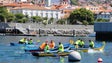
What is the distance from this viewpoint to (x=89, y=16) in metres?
183

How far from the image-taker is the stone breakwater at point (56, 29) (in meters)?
158

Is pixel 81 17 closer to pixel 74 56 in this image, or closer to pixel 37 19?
pixel 37 19

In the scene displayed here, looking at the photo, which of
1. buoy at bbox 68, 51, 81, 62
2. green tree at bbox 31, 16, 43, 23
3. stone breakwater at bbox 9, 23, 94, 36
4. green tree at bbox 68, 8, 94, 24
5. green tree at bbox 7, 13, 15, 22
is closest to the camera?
buoy at bbox 68, 51, 81, 62

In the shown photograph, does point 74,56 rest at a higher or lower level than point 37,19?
higher

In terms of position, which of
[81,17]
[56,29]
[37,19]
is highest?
[81,17]

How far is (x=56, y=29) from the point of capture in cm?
16038

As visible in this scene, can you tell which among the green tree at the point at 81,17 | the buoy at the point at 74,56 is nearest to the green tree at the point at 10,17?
the green tree at the point at 81,17

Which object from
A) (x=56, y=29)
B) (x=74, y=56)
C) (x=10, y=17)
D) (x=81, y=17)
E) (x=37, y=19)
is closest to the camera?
(x=74, y=56)

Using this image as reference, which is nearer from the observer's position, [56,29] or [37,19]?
[56,29]

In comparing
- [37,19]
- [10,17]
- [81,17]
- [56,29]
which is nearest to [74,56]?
[56,29]

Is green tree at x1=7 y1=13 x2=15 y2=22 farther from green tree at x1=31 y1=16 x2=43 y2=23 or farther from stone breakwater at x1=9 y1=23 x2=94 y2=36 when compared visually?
stone breakwater at x1=9 y1=23 x2=94 y2=36

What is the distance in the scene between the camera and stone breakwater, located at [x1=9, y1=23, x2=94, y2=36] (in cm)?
15750

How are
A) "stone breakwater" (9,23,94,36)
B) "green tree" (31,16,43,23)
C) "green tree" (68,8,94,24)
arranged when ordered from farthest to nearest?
"green tree" (31,16,43,23) < "green tree" (68,8,94,24) < "stone breakwater" (9,23,94,36)

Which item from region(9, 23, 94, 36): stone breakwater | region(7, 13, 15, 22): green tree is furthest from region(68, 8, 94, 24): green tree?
region(7, 13, 15, 22): green tree
